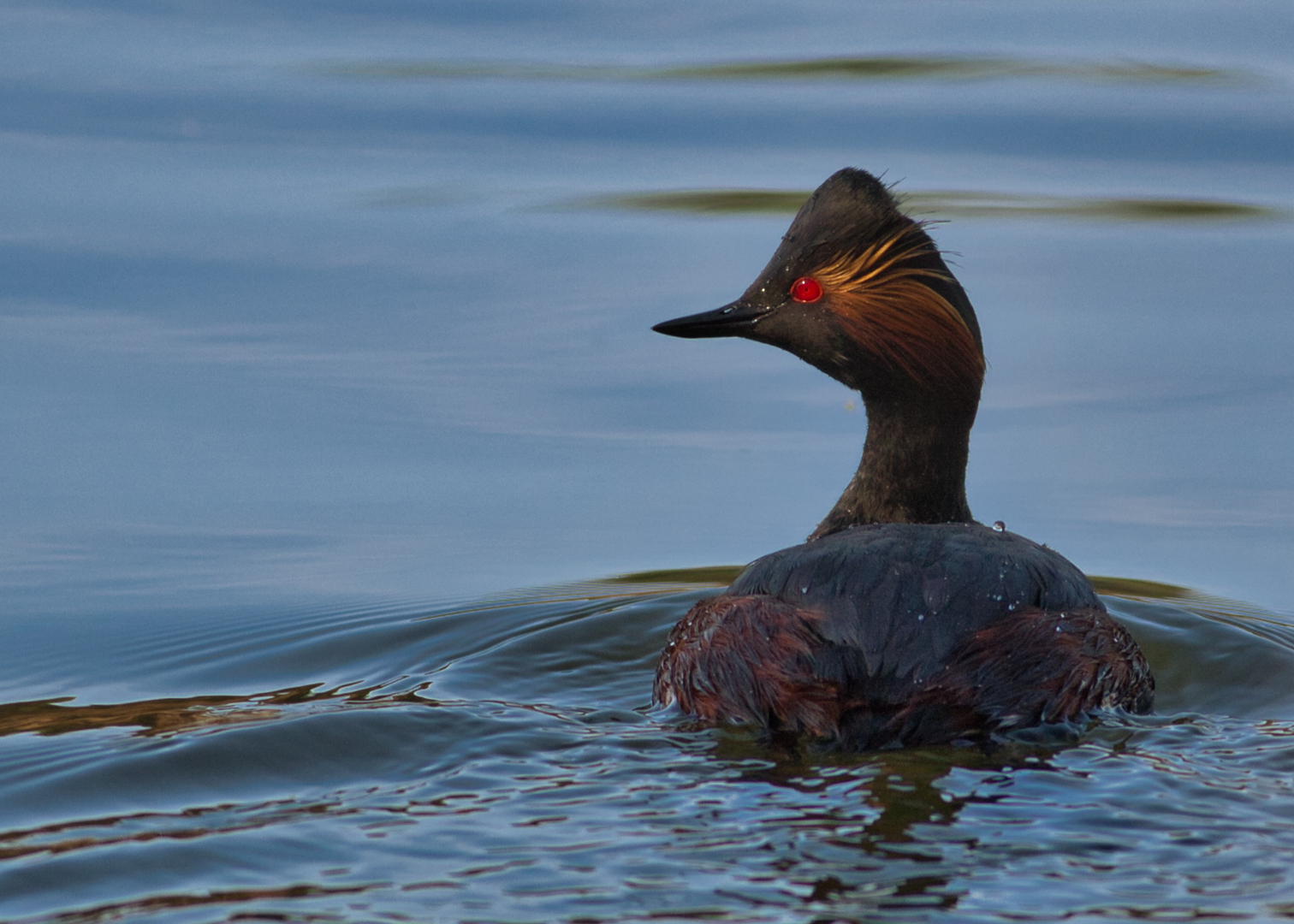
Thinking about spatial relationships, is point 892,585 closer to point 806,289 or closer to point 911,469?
point 911,469

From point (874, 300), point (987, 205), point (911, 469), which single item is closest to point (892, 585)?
A: point (911, 469)

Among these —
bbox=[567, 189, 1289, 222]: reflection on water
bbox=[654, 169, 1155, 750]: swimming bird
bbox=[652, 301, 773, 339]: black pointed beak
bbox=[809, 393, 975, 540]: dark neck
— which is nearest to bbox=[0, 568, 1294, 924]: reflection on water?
bbox=[654, 169, 1155, 750]: swimming bird

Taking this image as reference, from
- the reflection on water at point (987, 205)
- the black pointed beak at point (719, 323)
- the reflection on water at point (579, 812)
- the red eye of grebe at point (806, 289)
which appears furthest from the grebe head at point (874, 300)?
the reflection on water at point (987, 205)

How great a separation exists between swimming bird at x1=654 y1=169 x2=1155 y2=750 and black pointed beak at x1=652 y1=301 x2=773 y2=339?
1 cm

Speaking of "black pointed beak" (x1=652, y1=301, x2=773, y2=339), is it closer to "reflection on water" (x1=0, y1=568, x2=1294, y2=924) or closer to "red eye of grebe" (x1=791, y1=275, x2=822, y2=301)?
"red eye of grebe" (x1=791, y1=275, x2=822, y2=301)

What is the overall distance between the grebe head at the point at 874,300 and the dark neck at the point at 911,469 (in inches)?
2.2

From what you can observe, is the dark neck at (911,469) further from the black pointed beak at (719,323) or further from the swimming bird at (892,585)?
the black pointed beak at (719,323)

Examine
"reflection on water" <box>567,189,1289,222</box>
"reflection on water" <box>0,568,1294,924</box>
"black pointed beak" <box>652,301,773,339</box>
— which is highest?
"reflection on water" <box>567,189,1289,222</box>

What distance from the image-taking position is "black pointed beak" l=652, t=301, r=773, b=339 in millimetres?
7434

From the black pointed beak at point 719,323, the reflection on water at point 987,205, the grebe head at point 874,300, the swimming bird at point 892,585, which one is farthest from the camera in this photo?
the reflection on water at point 987,205

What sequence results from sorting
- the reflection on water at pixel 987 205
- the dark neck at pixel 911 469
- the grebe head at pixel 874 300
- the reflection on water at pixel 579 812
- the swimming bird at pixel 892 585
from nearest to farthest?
the reflection on water at pixel 579 812 < the swimming bird at pixel 892 585 < the grebe head at pixel 874 300 < the dark neck at pixel 911 469 < the reflection on water at pixel 987 205

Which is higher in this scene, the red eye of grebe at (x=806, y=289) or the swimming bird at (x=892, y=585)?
the red eye of grebe at (x=806, y=289)

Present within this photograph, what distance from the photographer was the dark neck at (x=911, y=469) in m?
7.14

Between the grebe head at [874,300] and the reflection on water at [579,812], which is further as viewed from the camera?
the grebe head at [874,300]
